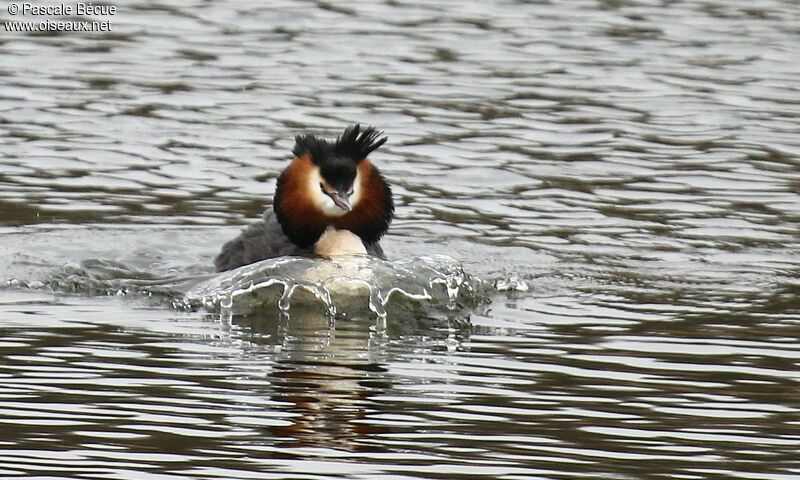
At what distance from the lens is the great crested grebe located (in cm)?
1283

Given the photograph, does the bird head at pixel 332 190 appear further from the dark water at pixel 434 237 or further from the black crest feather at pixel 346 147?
the dark water at pixel 434 237

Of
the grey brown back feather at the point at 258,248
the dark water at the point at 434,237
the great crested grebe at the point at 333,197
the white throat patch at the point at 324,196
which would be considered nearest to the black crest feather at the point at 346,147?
the great crested grebe at the point at 333,197

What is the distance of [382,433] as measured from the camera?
8.68m

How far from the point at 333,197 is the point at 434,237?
2.54 meters

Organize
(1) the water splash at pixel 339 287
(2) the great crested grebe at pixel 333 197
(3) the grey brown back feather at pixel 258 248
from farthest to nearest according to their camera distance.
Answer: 1. (3) the grey brown back feather at pixel 258 248
2. (2) the great crested grebe at pixel 333 197
3. (1) the water splash at pixel 339 287

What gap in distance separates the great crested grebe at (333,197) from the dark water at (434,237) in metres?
0.94

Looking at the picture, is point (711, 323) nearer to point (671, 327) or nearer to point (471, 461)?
point (671, 327)

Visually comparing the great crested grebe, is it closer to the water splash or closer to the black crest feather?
the black crest feather

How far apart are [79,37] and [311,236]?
1107cm

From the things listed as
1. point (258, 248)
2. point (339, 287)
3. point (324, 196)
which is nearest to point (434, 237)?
point (258, 248)

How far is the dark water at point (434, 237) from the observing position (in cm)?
862

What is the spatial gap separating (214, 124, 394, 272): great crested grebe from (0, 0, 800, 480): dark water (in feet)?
3.08

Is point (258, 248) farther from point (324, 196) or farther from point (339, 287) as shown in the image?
point (339, 287)

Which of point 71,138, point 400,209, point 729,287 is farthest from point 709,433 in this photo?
point 71,138
